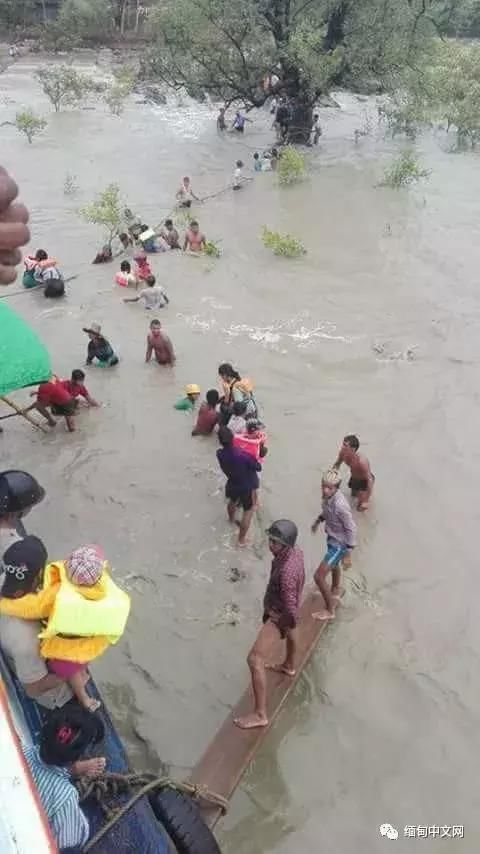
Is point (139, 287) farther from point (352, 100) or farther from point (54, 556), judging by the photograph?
point (352, 100)

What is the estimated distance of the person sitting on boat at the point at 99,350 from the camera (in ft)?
28.3

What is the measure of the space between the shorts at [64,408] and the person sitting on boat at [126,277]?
3.99m

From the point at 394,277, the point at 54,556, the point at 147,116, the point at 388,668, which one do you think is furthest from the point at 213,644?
the point at 147,116

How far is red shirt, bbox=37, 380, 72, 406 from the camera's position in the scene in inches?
292

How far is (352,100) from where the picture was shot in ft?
84.9

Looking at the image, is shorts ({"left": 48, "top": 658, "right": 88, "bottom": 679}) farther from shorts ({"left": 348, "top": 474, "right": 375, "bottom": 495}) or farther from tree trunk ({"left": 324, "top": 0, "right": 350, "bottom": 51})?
tree trunk ({"left": 324, "top": 0, "right": 350, "bottom": 51})

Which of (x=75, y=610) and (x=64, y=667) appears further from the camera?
(x=64, y=667)

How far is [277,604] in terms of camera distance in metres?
4.34

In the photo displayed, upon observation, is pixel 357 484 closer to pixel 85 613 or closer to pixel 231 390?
pixel 231 390

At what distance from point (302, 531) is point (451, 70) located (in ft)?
61.3

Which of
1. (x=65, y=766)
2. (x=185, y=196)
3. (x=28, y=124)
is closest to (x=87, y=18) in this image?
(x=28, y=124)

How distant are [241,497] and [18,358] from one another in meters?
2.21

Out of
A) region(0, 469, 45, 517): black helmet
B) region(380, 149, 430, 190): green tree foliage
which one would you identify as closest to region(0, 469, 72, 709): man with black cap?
region(0, 469, 45, 517): black helmet

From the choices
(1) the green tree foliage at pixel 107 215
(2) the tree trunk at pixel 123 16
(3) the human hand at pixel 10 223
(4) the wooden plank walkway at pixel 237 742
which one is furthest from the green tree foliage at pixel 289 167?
(2) the tree trunk at pixel 123 16
